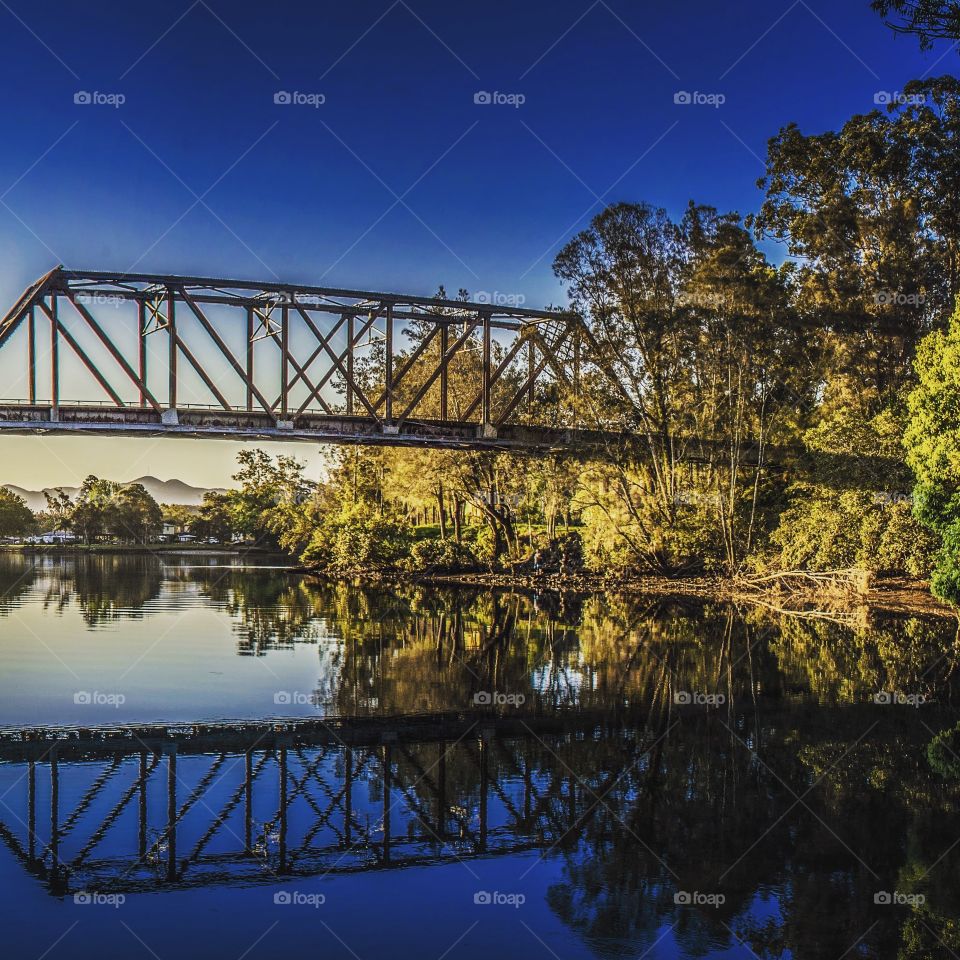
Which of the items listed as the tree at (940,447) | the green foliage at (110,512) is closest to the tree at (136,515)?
the green foliage at (110,512)

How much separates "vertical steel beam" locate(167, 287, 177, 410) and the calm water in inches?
649

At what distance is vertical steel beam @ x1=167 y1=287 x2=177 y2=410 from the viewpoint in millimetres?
37438

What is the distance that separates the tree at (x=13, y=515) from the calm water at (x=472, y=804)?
316ft

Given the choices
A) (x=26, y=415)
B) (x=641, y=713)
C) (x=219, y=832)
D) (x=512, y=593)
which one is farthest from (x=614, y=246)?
(x=219, y=832)

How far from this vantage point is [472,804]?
11.5 metres

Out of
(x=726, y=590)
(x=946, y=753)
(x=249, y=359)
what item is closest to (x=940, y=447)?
(x=726, y=590)

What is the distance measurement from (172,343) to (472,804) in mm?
29610

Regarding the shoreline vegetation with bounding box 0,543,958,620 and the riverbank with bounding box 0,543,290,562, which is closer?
the shoreline vegetation with bounding box 0,543,958,620

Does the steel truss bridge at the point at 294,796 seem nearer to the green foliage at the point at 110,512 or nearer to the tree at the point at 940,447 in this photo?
the tree at the point at 940,447

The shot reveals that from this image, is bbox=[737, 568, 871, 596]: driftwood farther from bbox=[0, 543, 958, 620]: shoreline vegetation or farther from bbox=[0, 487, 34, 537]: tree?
bbox=[0, 487, 34, 537]: tree

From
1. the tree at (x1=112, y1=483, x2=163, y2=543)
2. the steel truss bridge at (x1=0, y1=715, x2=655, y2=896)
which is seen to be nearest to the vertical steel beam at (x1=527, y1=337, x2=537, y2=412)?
the steel truss bridge at (x1=0, y1=715, x2=655, y2=896)

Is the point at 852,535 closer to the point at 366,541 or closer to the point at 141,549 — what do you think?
the point at 366,541

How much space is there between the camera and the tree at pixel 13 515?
110562mm

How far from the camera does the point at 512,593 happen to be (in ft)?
136
